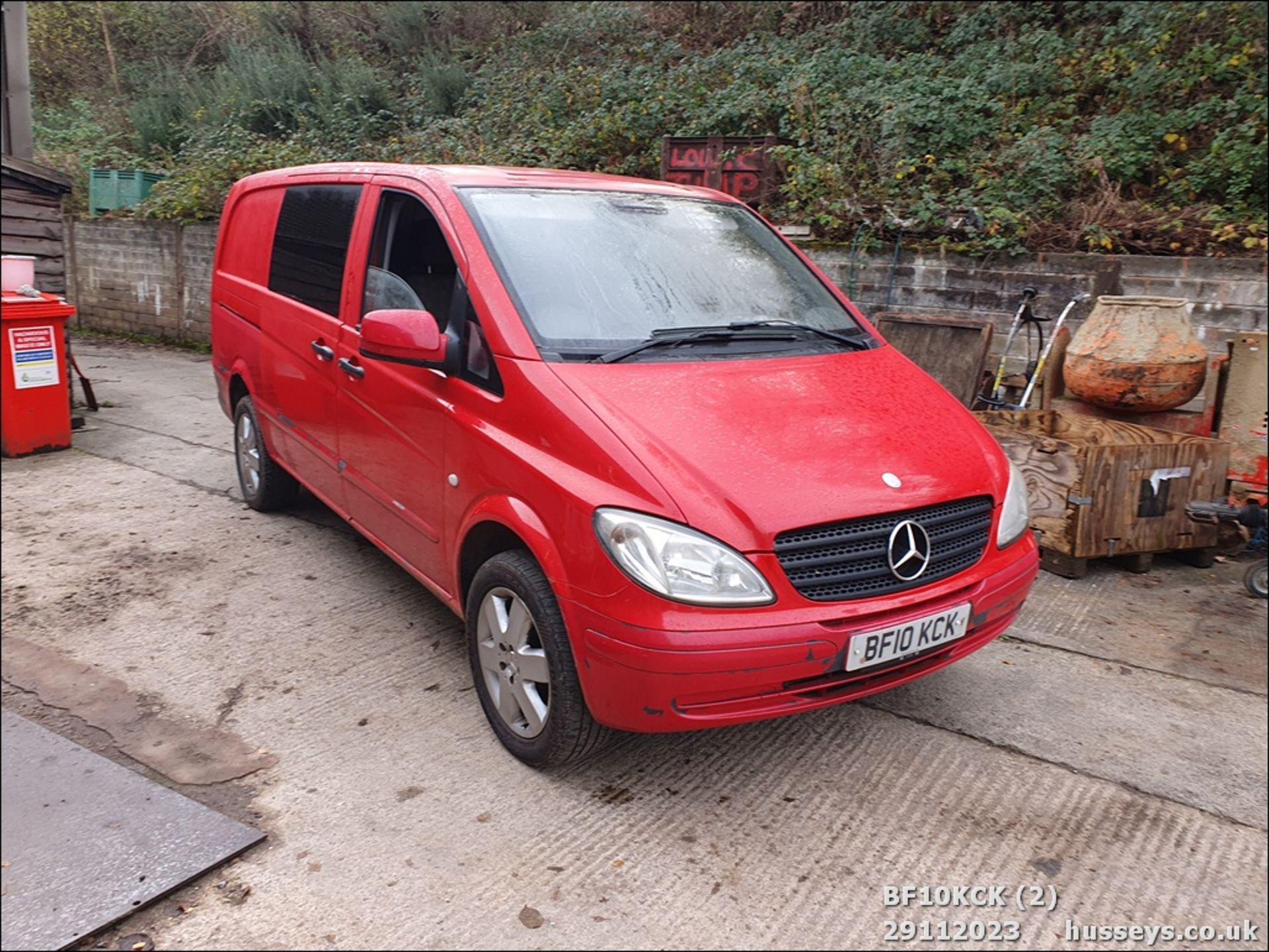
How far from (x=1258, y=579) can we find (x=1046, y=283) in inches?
108

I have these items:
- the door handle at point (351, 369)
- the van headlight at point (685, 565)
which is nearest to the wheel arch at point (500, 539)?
the van headlight at point (685, 565)

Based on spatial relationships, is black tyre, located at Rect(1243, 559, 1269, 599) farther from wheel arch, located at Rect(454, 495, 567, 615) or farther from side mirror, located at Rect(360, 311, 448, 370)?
side mirror, located at Rect(360, 311, 448, 370)

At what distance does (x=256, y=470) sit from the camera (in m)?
5.30

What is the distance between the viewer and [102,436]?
652 centimetres

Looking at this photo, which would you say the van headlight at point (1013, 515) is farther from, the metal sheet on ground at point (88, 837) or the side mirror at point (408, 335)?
the metal sheet on ground at point (88, 837)

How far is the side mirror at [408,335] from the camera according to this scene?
3.21 metres

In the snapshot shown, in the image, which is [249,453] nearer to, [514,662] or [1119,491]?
[514,662]

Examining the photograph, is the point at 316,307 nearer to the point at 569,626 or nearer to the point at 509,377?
the point at 509,377

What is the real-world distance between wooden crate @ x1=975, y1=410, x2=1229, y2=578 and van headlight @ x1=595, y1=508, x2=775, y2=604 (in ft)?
8.35

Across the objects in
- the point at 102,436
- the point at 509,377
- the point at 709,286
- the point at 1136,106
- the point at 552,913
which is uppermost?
the point at 1136,106

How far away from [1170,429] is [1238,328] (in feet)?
2.78

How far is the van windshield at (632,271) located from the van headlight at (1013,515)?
32.8 inches

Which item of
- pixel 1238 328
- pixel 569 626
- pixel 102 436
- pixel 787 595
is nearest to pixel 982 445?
pixel 787 595

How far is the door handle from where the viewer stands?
3.85 m
